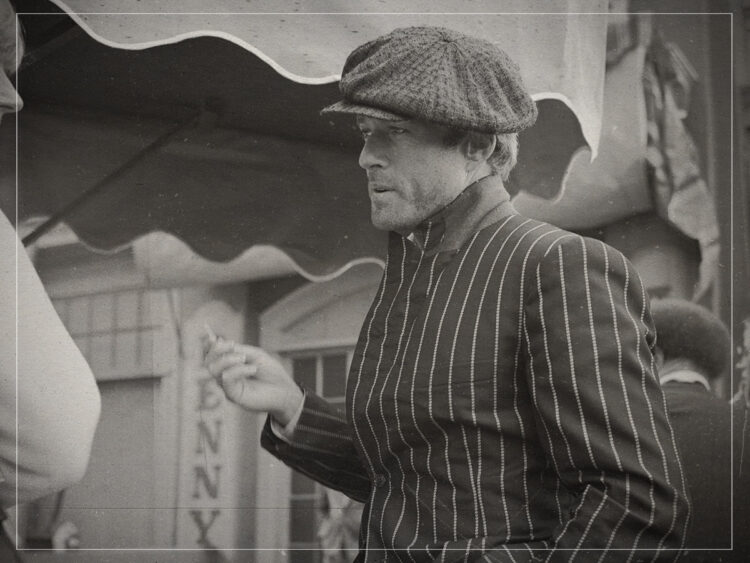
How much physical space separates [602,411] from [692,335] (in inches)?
39.5

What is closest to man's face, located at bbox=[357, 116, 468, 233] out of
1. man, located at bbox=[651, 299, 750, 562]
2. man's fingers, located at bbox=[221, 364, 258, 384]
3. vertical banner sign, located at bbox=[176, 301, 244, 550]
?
man's fingers, located at bbox=[221, 364, 258, 384]

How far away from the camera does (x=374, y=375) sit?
63.1 inches

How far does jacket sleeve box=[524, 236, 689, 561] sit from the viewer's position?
49.9 inches

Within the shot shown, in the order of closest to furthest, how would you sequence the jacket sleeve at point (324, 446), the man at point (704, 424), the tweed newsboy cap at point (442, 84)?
the tweed newsboy cap at point (442, 84), the jacket sleeve at point (324, 446), the man at point (704, 424)

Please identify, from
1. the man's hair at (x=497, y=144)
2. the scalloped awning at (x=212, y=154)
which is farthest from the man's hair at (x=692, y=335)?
the man's hair at (x=497, y=144)

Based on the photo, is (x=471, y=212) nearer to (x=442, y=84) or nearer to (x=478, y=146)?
(x=478, y=146)

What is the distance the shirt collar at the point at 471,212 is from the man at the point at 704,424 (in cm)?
77

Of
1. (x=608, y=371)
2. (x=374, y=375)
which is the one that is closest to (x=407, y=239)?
(x=374, y=375)

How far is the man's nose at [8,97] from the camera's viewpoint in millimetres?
2195

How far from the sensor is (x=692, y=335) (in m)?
2.19

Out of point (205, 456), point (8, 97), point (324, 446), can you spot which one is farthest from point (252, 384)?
→ point (8, 97)

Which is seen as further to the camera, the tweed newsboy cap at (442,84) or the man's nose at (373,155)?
the man's nose at (373,155)

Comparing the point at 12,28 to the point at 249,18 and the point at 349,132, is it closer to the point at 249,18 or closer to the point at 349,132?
the point at 249,18

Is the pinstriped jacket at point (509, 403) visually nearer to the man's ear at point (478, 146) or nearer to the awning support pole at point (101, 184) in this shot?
the man's ear at point (478, 146)
